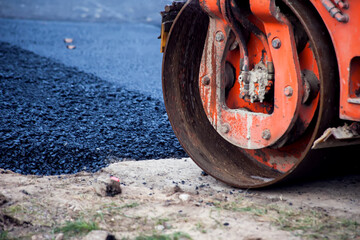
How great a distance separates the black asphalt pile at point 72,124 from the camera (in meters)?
3.10

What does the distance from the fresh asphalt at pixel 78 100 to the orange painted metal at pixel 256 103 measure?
0.79 meters

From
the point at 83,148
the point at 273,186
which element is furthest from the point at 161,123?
the point at 273,186

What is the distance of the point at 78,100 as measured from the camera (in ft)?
14.0

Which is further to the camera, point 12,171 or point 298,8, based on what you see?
point 12,171

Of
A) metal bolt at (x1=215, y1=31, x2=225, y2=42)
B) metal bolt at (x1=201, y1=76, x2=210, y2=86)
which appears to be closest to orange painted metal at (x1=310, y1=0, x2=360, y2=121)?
metal bolt at (x1=215, y1=31, x2=225, y2=42)

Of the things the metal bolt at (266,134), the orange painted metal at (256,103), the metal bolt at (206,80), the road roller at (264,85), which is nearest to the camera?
the road roller at (264,85)

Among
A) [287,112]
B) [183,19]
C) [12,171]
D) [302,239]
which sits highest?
[183,19]

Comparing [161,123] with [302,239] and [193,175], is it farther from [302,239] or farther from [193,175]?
[302,239]

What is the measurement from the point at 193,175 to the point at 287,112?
85cm

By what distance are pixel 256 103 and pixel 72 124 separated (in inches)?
65.5

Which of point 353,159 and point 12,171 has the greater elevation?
point 353,159

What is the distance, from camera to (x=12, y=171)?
2900 millimetres

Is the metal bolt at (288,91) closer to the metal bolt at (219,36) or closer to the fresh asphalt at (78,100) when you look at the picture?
the metal bolt at (219,36)

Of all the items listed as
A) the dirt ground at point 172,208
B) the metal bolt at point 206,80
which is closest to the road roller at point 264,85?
the metal bolt at point 206,80
